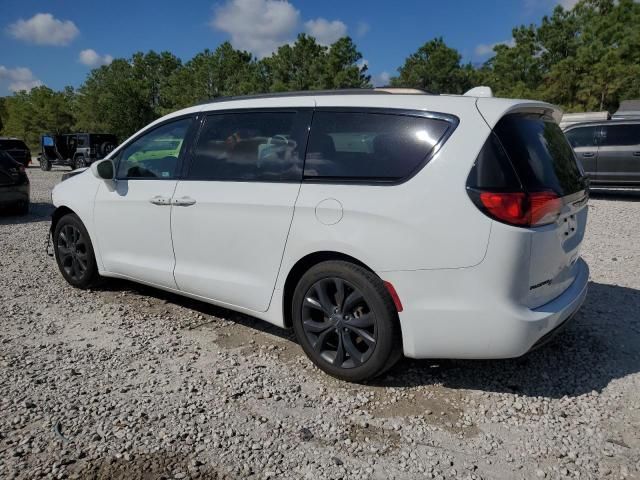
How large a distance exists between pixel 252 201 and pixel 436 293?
1.39 metres

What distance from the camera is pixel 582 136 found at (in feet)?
39.5

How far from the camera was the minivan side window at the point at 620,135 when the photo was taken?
11367 mm

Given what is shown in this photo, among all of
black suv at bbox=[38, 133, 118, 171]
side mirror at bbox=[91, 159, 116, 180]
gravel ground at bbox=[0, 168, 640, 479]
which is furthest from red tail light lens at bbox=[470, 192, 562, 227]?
black suv at bbox=[38, 133, 118, 171]

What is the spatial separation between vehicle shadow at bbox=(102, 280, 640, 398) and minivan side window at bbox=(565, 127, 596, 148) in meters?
9.05

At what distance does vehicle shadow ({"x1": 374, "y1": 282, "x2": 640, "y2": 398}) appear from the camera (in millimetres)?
3150

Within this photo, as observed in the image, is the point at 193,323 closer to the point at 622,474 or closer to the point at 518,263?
the point at 518,263

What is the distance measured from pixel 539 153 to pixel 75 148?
25.5 m

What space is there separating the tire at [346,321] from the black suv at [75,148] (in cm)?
2167

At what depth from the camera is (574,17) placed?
34.6 m

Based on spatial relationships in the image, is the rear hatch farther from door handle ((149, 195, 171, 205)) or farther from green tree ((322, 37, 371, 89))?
green tree ((322, 37, 371, 89))

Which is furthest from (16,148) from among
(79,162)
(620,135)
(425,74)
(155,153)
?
(425,74)

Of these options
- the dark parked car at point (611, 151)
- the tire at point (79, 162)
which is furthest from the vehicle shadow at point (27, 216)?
the tire at point (79, 162)

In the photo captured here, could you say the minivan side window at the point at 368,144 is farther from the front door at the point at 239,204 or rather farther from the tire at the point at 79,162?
the tire at the point at 79,162

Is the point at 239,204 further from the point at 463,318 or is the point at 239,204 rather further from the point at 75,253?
the point at 75,253
